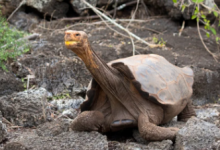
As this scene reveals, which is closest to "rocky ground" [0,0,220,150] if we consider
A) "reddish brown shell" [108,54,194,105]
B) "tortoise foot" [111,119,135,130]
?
"tortoise foot" [111,119,135,130]

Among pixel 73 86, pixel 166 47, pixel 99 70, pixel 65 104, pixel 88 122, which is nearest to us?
pixel 99 70

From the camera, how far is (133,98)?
8.87 feet

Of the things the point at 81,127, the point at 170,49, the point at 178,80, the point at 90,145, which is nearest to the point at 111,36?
the point at 170,49

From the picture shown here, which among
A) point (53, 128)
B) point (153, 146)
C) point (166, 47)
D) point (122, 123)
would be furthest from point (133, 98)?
point (166, 47)

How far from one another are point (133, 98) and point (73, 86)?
1509 mm

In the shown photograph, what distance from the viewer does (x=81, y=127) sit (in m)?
2.62

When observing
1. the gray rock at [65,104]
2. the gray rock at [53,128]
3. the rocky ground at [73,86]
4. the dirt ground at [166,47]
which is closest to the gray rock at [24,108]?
the rocky ground at [73,86]

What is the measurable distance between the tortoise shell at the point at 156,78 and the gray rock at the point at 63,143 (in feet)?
1.65

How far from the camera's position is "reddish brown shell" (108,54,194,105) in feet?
8.56

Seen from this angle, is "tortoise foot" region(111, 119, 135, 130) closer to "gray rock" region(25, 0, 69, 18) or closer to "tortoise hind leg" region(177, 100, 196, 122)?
"tortoise hind leg" region(177, 100, 196, 122)

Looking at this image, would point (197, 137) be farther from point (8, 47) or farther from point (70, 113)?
point (8, 47)

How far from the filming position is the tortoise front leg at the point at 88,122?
103 inches

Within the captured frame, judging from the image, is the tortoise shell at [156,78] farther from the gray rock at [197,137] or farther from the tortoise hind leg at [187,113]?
the gray rock at [197,137]

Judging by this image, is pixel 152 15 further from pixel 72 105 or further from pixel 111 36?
pixel 72 105
